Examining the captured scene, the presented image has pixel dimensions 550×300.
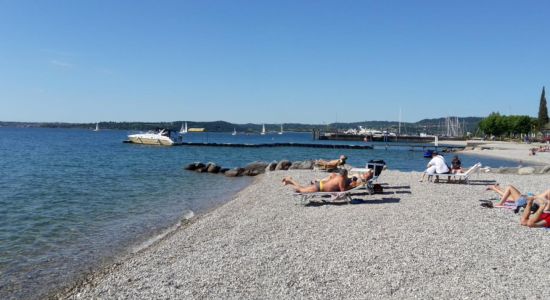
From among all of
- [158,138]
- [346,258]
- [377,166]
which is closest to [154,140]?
[158,138]

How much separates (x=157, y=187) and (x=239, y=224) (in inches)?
461

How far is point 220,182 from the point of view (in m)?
24.4

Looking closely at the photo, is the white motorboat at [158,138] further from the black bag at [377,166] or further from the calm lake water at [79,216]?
the black bag at [377,166]

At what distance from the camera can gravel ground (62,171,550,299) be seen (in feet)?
20.0

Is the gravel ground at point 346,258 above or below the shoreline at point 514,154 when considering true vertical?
above

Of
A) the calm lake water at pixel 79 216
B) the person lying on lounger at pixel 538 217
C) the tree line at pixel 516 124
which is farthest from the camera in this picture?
the tree line at pixel 516 124

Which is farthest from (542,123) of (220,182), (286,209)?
(286,209)

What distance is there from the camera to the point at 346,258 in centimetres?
735

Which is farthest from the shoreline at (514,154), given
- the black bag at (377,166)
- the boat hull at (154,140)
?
the boat hull at (154,140)

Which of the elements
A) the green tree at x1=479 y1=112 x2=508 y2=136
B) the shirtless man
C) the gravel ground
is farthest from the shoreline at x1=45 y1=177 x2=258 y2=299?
the green tree at x1=479 y1=112 x2=508 y2=136

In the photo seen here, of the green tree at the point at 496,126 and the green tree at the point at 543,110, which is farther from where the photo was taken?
the green tree at the point at 543,110

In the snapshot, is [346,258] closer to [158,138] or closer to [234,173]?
[234,173]

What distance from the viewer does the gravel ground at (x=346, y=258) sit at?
20.0 feet

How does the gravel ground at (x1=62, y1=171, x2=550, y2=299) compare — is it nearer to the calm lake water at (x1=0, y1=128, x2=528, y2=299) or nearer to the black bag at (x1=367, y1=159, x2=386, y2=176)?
the calm lake water at (x1=0, y1=128, x2=528, y2=299)
